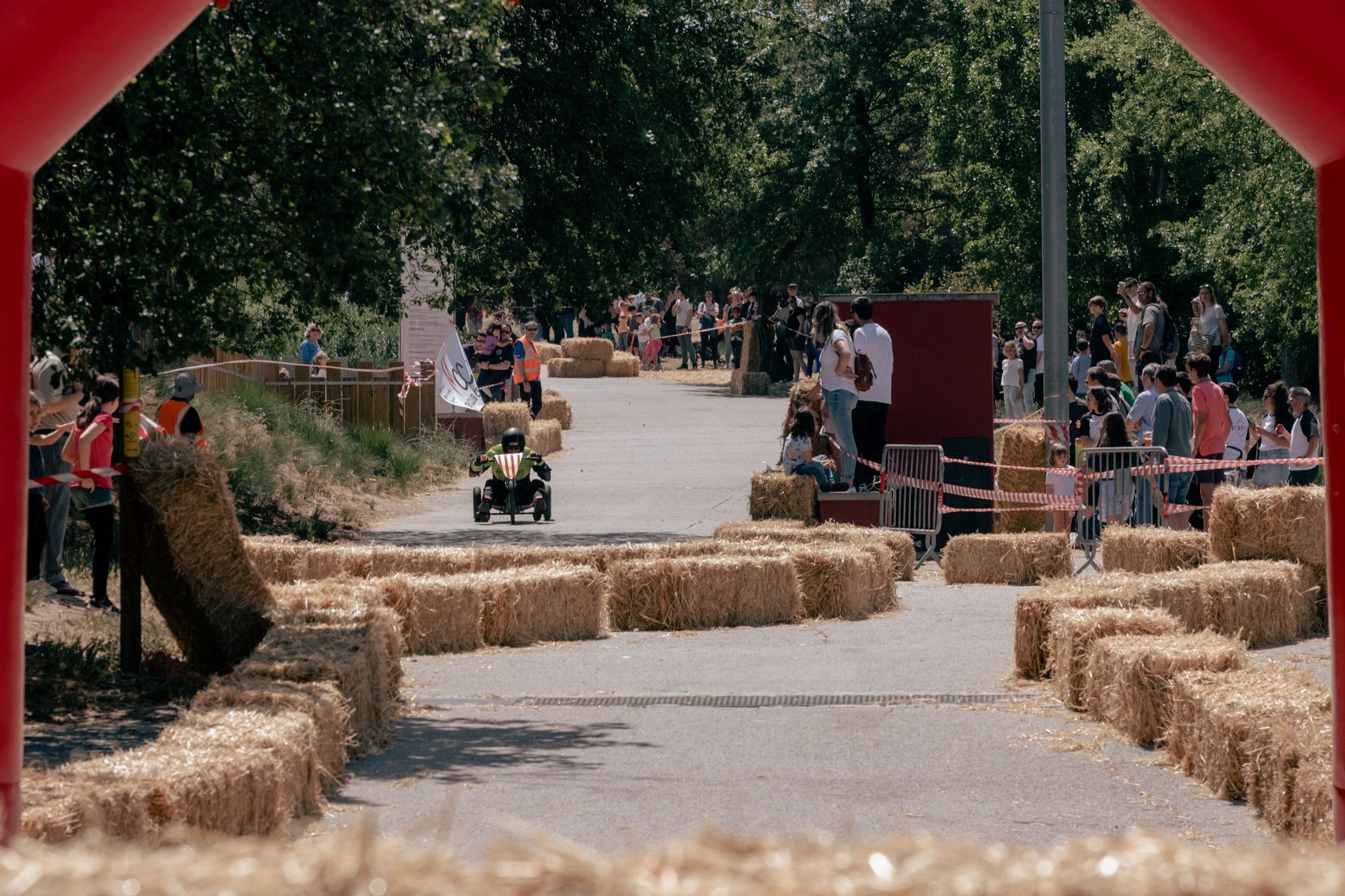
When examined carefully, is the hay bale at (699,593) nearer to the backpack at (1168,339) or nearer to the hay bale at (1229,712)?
the hay bale at (1229,712)

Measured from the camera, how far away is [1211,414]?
16.5 meters

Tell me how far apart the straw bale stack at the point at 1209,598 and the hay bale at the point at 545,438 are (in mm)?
16377

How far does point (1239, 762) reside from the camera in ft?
24.2

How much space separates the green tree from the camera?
33.4 ft

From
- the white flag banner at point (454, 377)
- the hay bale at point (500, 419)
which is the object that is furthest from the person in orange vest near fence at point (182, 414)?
the hay bale at point (500, 419)

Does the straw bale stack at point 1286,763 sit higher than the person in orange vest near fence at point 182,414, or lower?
lower

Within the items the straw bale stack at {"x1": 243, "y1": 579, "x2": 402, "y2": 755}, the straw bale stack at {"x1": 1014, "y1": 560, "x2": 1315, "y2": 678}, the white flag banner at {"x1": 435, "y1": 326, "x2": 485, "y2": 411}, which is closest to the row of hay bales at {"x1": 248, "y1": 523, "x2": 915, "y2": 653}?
the straw bale stack at {"x1": 243, "y1": 579, "x2": 402, "y2": 755}

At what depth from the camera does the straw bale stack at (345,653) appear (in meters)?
8.31

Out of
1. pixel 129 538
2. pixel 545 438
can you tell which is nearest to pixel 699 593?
pixel 129 538

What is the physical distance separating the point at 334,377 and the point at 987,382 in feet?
37.1

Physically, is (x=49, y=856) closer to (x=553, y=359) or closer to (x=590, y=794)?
(x=590, y=794)

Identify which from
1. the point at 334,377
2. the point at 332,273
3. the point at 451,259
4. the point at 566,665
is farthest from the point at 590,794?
the point at 334,377

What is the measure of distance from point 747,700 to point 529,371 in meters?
21.4

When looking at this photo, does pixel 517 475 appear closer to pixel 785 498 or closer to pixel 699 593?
pixel 785 498
